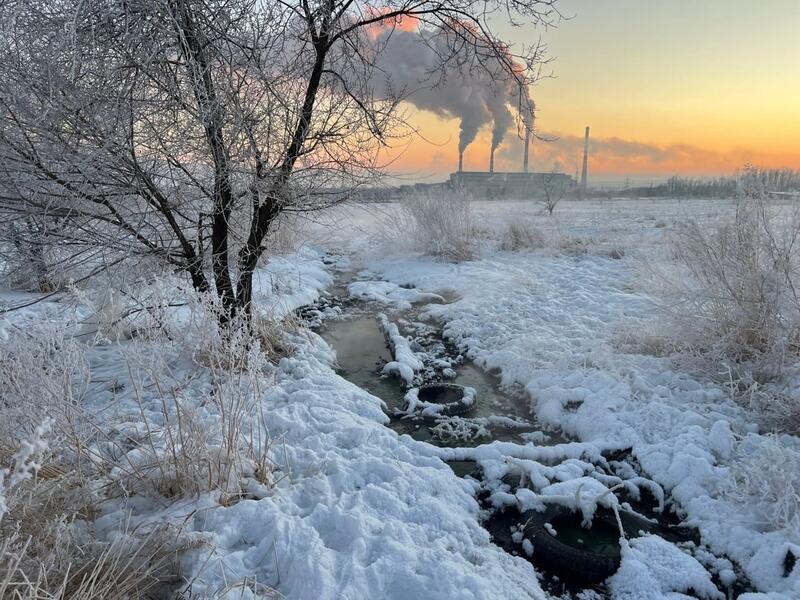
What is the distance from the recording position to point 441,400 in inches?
209

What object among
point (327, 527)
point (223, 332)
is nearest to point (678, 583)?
point (327, 527)

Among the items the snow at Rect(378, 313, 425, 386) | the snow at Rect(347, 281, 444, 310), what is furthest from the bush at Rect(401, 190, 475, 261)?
the snow at Rect(378, 313, 425, 386)

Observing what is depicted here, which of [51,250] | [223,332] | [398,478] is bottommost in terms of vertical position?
[398,478]

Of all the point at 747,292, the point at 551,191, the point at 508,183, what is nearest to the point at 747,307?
the point at 747,292

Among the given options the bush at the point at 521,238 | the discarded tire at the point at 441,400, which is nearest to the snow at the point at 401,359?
the discarded tire at the point at 441,400

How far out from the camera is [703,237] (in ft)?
18.2

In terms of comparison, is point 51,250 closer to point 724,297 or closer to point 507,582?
point 507,582

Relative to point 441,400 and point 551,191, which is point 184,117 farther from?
point 551,191

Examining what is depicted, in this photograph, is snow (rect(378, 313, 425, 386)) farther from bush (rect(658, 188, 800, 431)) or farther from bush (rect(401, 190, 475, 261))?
bush (rect(401, 190, 475, 261))

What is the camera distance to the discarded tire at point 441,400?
197 inches

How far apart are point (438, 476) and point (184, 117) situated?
3.71m

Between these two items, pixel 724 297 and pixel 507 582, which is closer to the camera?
pixel 507 582

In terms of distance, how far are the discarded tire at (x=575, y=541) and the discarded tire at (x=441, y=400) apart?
1.67 metres

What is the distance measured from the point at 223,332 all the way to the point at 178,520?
175 centimetres
